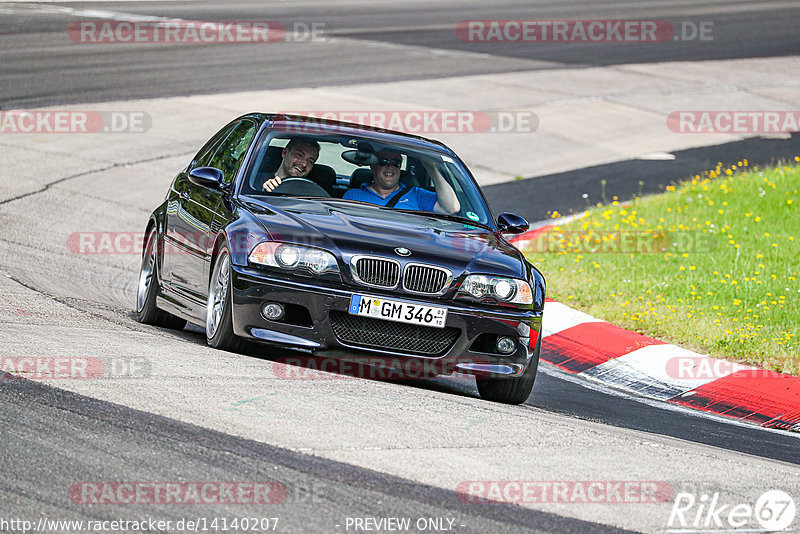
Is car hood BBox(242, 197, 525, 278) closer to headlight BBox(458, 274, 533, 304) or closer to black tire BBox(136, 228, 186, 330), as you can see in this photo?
headlight BBox(458, 274, 533, 304)

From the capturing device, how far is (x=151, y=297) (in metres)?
9.04

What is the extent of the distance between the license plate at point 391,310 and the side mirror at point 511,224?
61.8 inches

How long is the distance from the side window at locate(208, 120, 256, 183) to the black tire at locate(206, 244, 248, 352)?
3.17ft

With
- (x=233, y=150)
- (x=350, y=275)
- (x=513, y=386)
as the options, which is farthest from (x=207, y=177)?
(x=513, y=386)

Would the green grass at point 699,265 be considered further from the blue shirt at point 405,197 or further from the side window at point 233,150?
the side window at point 233,150

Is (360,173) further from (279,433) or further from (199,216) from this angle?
(279,433)

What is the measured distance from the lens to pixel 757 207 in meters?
14.5

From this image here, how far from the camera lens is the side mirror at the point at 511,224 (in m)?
8.47

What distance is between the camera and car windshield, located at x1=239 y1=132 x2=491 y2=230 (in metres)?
8.24

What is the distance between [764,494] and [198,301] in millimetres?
3949

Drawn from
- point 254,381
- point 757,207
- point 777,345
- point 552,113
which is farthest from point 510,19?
point 254,381

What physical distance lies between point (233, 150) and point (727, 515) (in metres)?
4.85

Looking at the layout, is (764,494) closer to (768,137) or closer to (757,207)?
(757,207)

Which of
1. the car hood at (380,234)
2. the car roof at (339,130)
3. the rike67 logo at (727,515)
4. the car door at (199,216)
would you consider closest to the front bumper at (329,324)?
the car hood at (380,234)
